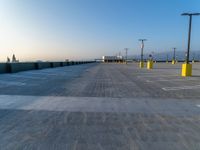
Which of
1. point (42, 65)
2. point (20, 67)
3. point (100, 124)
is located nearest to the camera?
point (100, 124)

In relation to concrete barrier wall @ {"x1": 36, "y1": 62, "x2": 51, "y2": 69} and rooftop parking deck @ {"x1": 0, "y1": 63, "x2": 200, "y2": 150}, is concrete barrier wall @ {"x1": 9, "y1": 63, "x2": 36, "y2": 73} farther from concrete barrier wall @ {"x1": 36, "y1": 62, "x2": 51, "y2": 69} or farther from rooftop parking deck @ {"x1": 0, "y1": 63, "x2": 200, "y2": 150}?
rooftop parking deck @ {"x1": 0, "y1": 63, "x2": 200, "y2": 150}

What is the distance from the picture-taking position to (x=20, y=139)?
3.65 metres

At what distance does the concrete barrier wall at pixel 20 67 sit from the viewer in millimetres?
21078

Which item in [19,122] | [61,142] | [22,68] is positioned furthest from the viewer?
[22,68]

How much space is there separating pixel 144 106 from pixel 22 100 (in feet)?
15.7

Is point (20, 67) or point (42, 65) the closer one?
point (20, 67)

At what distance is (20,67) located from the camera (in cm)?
2328

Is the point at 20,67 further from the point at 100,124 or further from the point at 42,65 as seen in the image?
the point at 100,124

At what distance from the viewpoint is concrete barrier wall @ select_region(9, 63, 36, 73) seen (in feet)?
69.2

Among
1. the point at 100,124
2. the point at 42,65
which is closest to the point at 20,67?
the point at 42,65

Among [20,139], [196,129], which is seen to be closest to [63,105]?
[20,139]

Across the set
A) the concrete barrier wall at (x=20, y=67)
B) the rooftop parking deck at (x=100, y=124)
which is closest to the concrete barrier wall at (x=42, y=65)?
the concrete barrier wall at (x=20, y=67)

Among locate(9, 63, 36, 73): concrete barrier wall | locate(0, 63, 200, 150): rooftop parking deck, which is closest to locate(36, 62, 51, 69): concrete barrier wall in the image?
locate(9, 63, 36, 73): concrete barrier wall

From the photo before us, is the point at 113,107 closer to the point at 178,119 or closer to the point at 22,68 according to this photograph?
the point at 178,119
